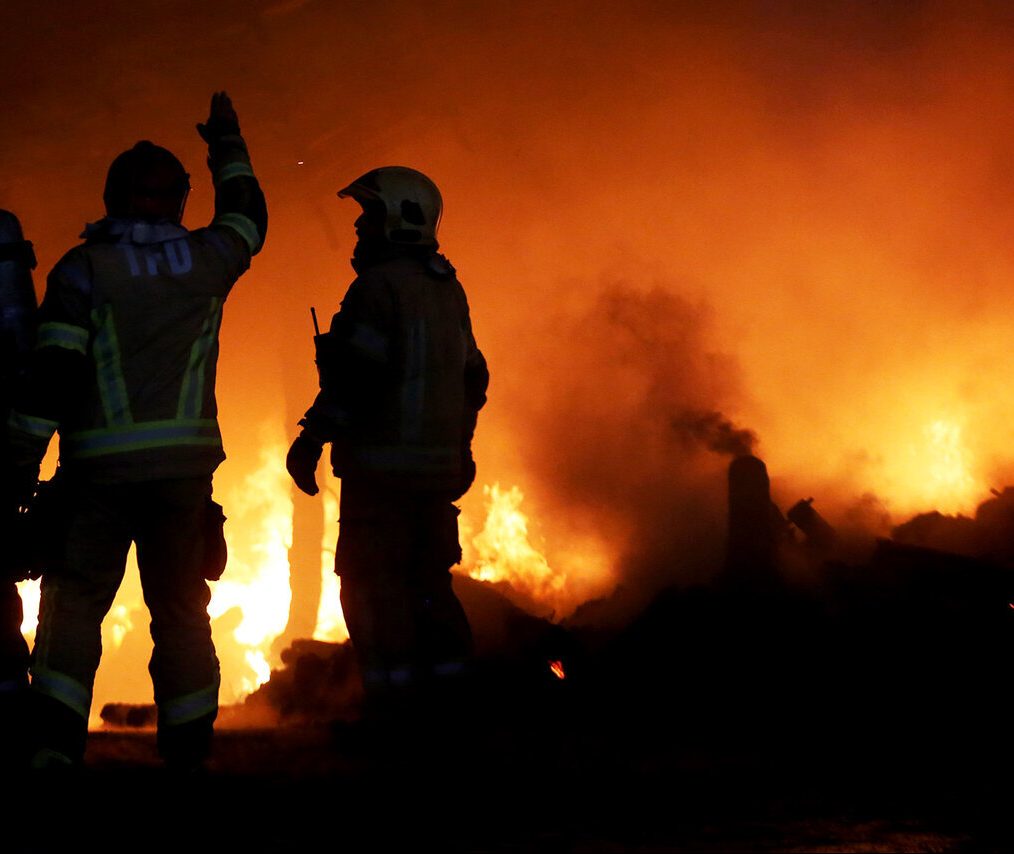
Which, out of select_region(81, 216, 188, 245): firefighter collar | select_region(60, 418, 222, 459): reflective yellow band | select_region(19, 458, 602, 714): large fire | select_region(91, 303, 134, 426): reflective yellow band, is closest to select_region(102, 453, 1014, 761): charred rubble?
select_region(60, 418, 222, 459): reflective yellow band

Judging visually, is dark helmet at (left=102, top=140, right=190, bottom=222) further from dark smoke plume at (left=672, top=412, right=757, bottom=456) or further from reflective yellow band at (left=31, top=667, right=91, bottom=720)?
dark smoke plume at (left=672, top=412, right=757, bottom=456)

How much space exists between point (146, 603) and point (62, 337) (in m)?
0.88

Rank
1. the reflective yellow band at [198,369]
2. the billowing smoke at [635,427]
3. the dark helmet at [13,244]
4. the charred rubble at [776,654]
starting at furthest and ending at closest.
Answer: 1. the billowing smoke at [635,427]
2. the charred rubble at [776,654]
3. the dark helmet at [13,244]
4. the reflective yellow band at [198,369]

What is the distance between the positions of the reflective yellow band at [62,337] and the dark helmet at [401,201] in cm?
129

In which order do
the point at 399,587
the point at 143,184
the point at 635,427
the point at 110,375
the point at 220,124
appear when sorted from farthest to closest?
the point at 635,427 → the point at 399,587 → the point at 220,124 → the point at 143,184 → the point at 110,375

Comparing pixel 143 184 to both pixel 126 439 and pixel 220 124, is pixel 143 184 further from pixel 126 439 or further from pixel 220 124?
pixel 126 439

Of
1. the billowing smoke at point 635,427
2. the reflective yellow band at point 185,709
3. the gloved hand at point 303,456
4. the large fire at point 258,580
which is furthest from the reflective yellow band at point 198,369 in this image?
the large fire at point 258,580

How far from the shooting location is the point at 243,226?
11.6ft

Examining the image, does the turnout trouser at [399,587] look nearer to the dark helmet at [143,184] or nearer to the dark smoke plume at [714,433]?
the dark helmet at [143,184]

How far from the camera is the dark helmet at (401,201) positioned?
399 centimetres

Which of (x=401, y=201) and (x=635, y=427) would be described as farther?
(x=635, y=427)

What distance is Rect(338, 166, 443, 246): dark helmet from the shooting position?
13.1ft

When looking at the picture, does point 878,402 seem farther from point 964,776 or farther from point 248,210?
point 248,210

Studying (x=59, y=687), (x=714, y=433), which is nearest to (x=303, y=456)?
(x=59, y=687)
